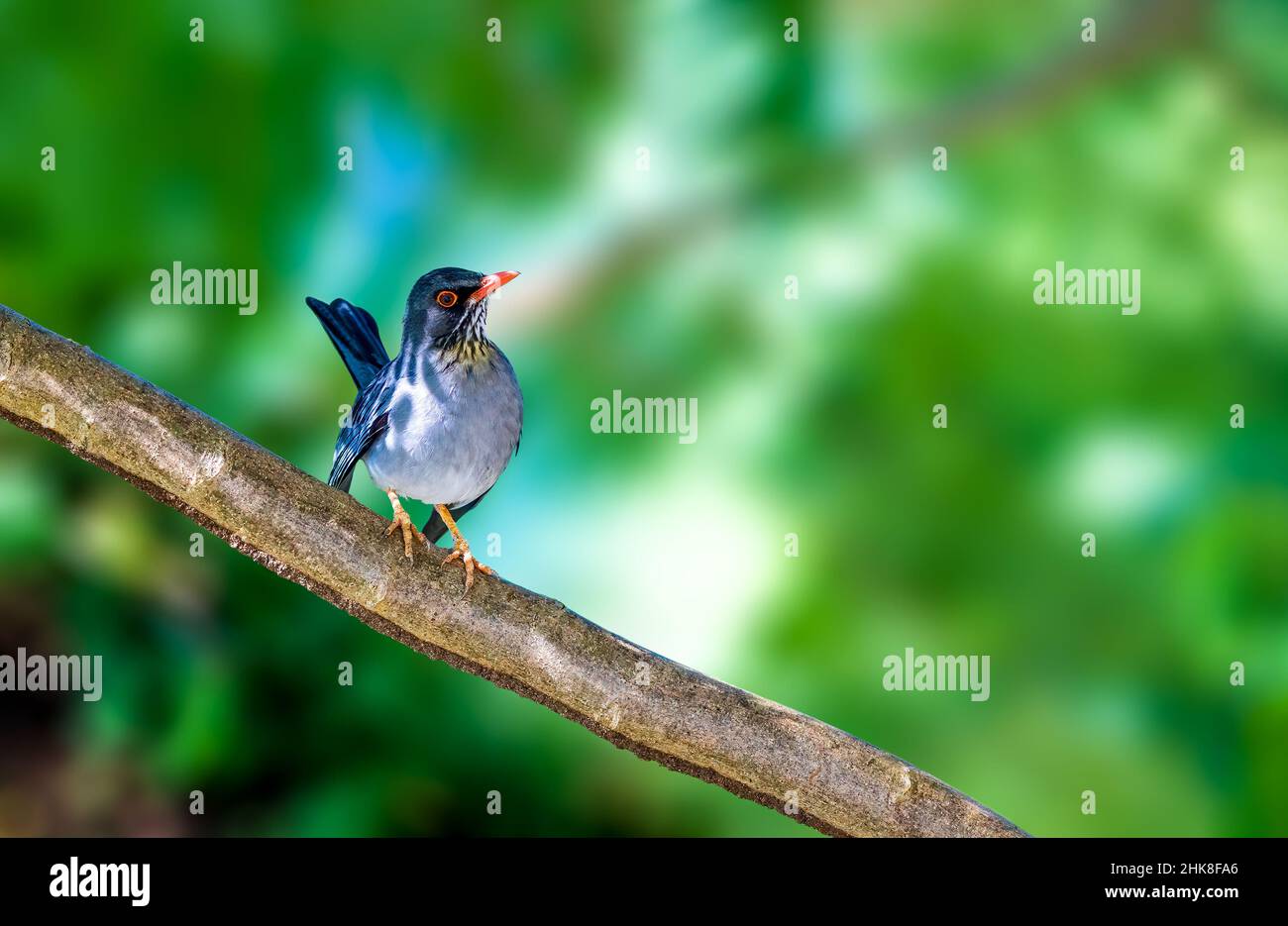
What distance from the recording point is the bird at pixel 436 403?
11.0ft

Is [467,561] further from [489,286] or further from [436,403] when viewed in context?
[489,286]

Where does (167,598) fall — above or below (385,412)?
below

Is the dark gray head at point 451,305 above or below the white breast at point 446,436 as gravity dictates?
above

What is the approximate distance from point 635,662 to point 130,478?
1261 mm

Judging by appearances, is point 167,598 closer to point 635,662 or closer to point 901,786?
point 635,662

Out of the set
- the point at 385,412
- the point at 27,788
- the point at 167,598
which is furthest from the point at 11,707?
the point at 385,412

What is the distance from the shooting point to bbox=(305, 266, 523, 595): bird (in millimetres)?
3342

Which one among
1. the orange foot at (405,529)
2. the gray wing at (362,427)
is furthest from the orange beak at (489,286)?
the orange foot at (405,529)

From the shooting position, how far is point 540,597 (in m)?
3.03

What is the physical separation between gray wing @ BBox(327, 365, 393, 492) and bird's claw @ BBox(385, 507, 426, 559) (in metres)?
0.47

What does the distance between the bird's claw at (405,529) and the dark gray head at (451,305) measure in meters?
0.71

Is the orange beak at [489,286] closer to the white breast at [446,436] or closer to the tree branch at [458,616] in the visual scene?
the white breast at [446,436]

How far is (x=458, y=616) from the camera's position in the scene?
2.96 metres

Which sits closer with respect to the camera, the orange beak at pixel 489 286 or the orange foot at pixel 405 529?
the orange foot at pixel 405 529
